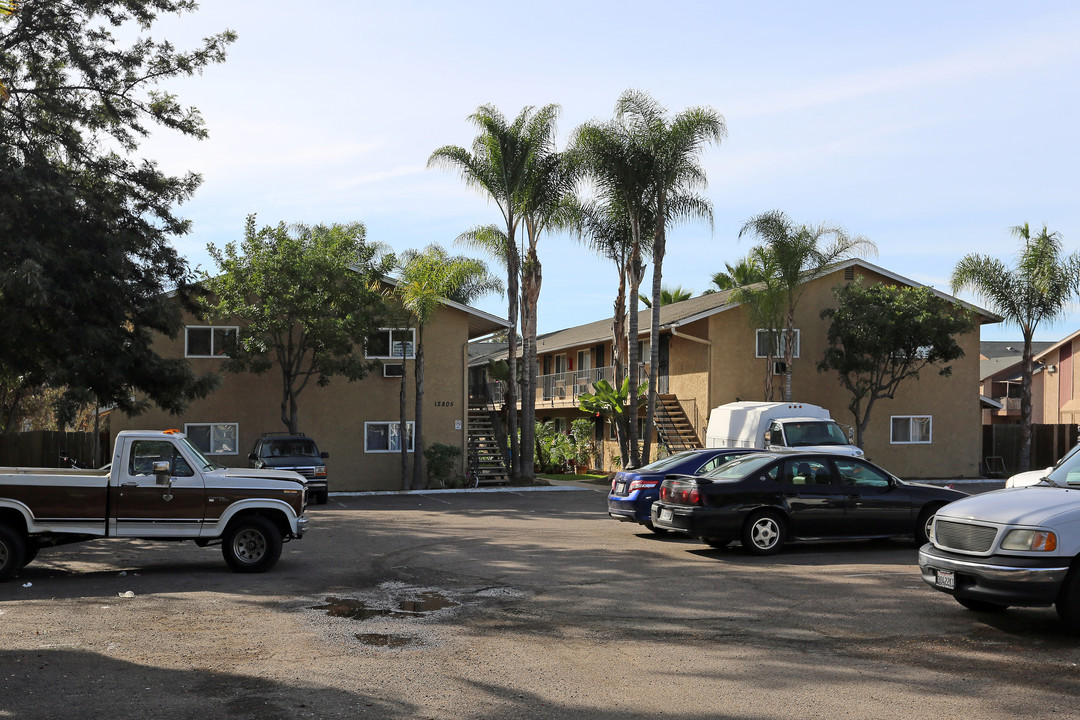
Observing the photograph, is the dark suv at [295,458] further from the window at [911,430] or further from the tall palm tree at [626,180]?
the window at [911,430]

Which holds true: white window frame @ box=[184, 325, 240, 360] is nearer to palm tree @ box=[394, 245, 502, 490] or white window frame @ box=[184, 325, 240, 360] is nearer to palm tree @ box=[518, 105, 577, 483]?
palm tree @ box=[394, 245, 502, 490]

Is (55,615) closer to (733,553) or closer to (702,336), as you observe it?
(733,553)

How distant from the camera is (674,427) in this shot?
34531 millimetres

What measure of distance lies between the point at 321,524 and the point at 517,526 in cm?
387

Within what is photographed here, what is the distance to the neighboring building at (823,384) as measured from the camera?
33.7m

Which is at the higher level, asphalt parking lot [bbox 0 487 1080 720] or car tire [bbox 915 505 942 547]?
car tire [bbox 915 505 942 547]

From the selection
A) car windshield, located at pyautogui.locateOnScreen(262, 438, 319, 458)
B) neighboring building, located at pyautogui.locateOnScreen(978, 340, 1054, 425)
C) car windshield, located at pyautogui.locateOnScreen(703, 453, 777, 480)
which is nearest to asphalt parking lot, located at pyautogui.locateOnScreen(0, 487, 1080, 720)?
car windshield, located at pyautogui.locateOnScreen(703, 453, 777, 480)

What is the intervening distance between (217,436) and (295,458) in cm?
655

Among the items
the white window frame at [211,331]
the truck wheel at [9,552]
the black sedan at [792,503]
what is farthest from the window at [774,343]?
the truck wheel at [9,552]

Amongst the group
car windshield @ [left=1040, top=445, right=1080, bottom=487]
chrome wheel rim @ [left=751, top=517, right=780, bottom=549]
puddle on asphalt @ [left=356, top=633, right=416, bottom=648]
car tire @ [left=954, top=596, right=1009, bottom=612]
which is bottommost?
puddle on asphalt @ [left=356, top=633, right=416, bottom=648]

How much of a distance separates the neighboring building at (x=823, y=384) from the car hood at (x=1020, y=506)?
78.0 ft

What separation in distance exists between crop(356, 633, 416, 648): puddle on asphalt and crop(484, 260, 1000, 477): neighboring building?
25.3 metres

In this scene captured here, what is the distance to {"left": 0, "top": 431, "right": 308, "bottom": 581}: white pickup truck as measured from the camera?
11.7 meters

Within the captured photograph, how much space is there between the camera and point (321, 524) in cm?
1900
